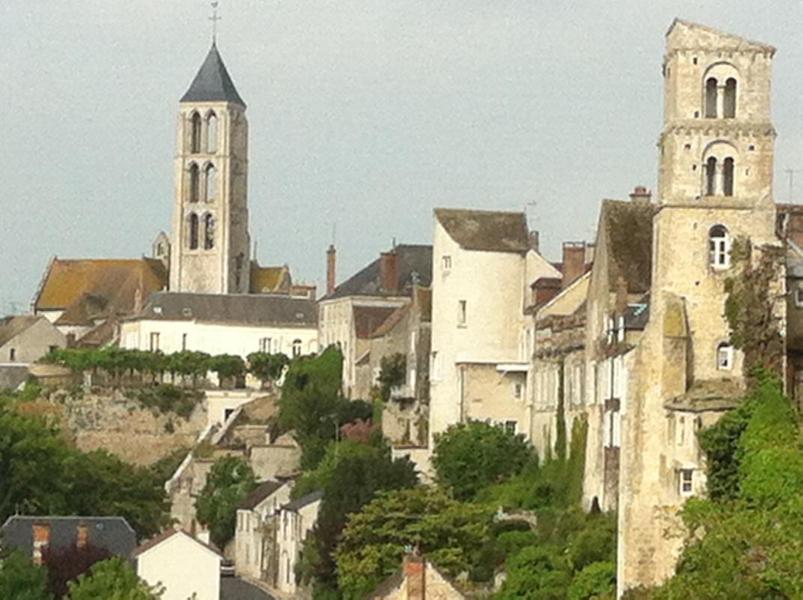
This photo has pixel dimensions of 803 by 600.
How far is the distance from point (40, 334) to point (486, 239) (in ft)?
181

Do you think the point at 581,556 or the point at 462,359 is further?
the point at 462,359

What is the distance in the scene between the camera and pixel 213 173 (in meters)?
149

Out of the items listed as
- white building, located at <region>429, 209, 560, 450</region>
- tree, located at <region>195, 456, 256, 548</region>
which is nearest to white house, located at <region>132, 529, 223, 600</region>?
white building, located at <region>429, 209, 560, 450</region>

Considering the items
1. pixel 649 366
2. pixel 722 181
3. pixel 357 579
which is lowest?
pixel 357 579

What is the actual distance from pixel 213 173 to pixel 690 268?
9255cm

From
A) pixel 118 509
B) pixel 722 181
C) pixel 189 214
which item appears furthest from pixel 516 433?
pixel 189 214

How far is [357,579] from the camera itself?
228 ft

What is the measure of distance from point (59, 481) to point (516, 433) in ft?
54.9

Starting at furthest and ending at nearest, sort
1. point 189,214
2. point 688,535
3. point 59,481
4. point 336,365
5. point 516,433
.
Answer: point 189,214, point 336,365, point 59,481, point 516,433, point 688,535

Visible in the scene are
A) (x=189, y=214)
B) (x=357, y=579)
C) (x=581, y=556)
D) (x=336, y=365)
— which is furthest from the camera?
(x=189, y=214)

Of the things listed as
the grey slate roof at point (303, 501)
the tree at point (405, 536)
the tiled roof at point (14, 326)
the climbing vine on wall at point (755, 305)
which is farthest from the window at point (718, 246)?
the tiled roof at point (14, 326)

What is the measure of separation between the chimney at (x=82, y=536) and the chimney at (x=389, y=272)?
32161mm

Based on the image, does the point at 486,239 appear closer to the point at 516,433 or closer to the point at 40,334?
the point at 516,433

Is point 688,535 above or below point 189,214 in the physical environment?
below
